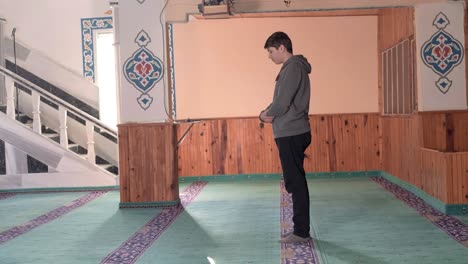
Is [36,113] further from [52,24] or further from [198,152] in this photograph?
[198,152]

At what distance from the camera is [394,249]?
13.5ft

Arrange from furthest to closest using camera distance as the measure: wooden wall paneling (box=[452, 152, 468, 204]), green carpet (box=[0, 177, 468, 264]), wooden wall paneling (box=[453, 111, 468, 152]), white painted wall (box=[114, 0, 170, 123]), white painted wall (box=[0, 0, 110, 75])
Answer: white painted wall (box=[0, 0, 110, 75])
white painted wall (box=[114, 0, 170, 123])
wooden wall paneling (box=[453, 111, 468, 152])
wooden wall paneling (box=[452, 152, 468, 204])
green carpet (box=[0, 177, 468, 264])

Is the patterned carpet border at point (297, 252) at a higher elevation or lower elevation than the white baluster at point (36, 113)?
lower

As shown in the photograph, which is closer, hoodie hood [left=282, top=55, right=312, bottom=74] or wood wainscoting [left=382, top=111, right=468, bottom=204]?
hoodie hood [left=282, top=55, right=312, bottom=74]

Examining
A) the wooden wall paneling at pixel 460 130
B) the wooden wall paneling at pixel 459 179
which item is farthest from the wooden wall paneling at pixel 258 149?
the wooden wall paneling at pixel 459 179

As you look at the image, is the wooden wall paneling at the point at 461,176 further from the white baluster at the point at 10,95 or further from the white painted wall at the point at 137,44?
the white baluster at the point at 10,95

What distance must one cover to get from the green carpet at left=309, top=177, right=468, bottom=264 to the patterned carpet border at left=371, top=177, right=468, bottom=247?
0.07 m

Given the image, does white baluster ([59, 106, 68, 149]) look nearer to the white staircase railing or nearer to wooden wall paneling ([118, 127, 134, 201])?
the white staircase railing

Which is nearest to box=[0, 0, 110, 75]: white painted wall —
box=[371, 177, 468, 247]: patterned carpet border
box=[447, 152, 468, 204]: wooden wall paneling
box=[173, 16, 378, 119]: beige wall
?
A: box=[173, 16, 378, 119]: beige wall

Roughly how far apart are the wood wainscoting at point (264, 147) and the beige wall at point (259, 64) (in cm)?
18

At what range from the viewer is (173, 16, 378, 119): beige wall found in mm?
8883

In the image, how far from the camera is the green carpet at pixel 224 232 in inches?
161

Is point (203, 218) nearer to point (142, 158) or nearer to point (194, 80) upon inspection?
point (142, 158)

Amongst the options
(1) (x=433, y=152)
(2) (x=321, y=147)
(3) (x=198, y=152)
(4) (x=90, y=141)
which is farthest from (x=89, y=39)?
(1) (x=433, y=152)
